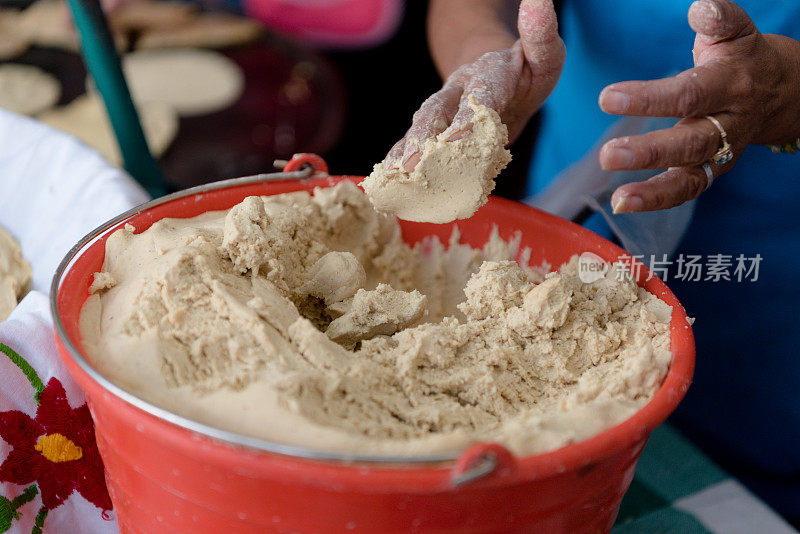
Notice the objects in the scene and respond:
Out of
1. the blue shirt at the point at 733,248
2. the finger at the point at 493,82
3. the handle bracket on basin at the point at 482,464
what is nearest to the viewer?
the handle bracket on basin at the point at 482,464

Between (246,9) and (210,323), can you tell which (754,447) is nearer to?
(210,323)

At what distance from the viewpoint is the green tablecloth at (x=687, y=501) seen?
0.89m

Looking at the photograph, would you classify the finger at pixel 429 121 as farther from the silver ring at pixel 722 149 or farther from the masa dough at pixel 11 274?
the masa dough at pixel 11 274

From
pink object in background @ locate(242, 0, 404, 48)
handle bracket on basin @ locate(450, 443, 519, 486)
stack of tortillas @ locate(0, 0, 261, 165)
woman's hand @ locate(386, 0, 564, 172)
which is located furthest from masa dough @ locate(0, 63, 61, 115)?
handle bracket on basin @ locate(450, 443, 519, 486)

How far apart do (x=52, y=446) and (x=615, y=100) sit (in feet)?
2.08

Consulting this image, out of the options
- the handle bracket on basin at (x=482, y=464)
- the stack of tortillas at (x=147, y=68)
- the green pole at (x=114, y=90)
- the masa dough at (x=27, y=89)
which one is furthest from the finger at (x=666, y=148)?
the masa dough at (x=27, y=89)

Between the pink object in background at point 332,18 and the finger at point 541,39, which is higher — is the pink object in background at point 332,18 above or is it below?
below

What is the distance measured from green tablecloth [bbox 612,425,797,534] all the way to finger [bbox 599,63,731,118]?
53cm

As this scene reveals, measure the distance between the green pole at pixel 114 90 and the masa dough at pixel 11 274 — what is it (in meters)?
0.21

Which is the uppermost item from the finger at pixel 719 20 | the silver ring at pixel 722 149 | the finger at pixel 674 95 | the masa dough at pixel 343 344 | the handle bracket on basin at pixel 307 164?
the finger at pixel 719 20

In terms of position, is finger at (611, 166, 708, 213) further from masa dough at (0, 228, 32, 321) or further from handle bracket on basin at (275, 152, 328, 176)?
masa dough at (0, 228, 32, 321)

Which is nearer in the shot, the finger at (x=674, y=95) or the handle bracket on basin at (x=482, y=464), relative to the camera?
the handle bracket on basin at (x=482, y=464)

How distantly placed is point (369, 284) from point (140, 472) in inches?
14.0

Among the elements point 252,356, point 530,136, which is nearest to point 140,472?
point 252,356
